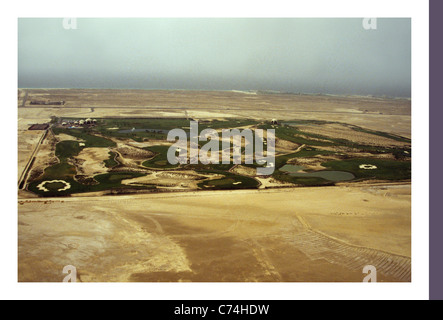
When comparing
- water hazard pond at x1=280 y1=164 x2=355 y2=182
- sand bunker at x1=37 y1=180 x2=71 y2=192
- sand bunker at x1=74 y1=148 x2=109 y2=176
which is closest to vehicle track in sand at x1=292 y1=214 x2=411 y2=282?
water hazard pond at x1=280 y1=164 x2=355 y2=182

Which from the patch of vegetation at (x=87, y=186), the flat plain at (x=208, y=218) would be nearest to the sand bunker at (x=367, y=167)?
the flat plain at (x=208, y=218)

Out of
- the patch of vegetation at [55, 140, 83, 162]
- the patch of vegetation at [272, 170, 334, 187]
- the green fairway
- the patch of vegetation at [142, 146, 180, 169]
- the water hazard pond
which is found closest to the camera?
the patch of vegetation at [272, 170, 334, 187]

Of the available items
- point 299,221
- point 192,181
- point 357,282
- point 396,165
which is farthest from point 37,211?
point 396,165

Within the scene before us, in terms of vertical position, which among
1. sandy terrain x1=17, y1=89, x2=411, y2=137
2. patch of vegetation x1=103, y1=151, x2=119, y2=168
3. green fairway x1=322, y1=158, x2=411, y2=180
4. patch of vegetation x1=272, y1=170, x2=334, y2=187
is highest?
sandy terrain x1=17, y1=89, x2=411, y2=137

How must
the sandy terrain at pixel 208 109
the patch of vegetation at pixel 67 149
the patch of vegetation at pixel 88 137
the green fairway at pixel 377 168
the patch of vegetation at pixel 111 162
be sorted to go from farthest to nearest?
the sandy terrain at pixel 208 109
the patch of vegetation at pixel 88 137
the patch of vegetation at pixel 67 149
the patch of vegetation at pixel 111 162
the green fairway at pixel 377 168

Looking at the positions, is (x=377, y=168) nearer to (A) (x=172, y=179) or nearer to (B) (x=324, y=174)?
(B) (x=324, y=174)

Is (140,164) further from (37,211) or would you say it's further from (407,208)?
(407,208)

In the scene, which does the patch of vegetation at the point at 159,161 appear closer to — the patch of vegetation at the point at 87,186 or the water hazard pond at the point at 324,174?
the patch of vegetation at the point at 87,186

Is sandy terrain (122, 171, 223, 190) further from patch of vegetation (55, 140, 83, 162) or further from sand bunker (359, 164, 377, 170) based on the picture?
sand bunker (359, 164, 377, 170)

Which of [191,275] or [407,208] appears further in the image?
[407,208]
